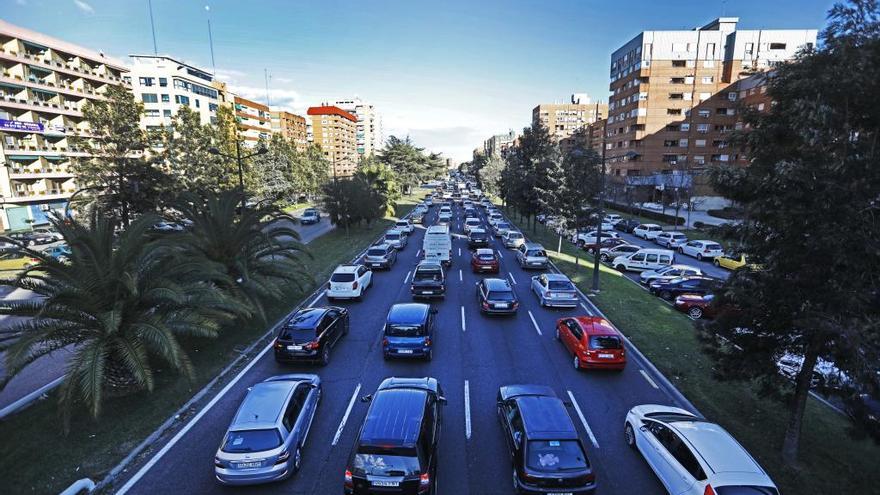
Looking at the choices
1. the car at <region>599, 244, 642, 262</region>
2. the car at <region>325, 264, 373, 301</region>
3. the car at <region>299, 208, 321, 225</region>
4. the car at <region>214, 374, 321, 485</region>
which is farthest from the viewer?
the car at <region>299, 208, 321, 225</region>

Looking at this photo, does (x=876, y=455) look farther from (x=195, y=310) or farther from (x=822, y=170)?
(x=195, y=310)

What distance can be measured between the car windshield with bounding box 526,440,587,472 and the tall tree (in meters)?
4.50

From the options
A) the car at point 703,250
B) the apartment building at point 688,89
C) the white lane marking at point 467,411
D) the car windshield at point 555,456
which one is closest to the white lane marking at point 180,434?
the white lane marking at point 467,411

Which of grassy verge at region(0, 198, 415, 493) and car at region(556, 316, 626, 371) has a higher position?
car at region(556, 316, 626, 371)

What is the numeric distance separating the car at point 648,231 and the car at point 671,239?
1065 millimetres

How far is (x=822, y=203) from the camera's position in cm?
751

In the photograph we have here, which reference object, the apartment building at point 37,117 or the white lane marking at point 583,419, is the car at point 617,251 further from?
the apartment building at point 37,117

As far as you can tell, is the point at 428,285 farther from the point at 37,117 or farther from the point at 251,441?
the point at 37,117

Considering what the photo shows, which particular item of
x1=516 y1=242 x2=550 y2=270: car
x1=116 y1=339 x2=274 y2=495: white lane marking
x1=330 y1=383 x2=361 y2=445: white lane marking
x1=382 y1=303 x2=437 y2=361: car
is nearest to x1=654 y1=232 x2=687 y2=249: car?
x1=516 y1=242 x2=550 y2=270: car

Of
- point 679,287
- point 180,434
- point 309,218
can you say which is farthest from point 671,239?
point 309,218

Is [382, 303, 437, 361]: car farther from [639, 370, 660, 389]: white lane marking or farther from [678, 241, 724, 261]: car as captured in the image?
[678, 241, 724, 261]: car

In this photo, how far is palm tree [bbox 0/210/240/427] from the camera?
32.9 ft

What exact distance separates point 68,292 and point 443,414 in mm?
9829

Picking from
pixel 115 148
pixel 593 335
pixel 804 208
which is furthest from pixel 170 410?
pixel 115 148
